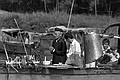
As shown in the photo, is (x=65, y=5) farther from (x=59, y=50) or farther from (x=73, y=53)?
(x=73, y=53)

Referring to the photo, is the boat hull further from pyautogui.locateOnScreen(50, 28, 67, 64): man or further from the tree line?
the tree line

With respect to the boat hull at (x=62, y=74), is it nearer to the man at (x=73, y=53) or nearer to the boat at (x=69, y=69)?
the boat at (x=69, y=69)

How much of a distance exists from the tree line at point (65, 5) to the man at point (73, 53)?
74.6ft

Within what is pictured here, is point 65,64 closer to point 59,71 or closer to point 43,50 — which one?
point 59,71

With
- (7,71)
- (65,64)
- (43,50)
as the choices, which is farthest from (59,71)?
(43,50)

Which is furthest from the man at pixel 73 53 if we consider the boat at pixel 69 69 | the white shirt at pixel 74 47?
the boat at pixel 69 69

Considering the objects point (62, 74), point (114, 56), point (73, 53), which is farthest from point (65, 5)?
point (73, 53)

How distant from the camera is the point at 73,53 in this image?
6.95m

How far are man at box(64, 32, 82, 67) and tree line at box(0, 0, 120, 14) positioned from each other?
2273cm

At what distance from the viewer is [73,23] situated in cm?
2522

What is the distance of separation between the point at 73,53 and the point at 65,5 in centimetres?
2534

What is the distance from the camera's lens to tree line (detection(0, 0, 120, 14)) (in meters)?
31.9

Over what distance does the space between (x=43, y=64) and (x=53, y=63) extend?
1.27 ft

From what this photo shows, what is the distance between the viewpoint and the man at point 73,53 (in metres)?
6.94
